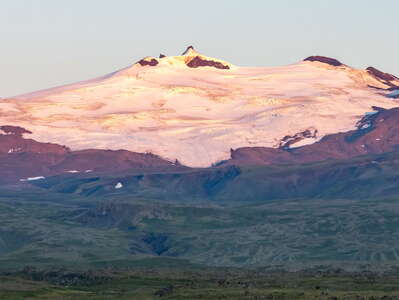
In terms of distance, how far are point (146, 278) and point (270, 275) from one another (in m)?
18.6

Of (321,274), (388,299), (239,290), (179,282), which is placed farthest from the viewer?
(321,274)

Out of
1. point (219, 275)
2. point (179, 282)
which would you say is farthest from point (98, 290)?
point (219, 275)

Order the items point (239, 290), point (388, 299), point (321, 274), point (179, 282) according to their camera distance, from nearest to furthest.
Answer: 1. point (388, 299)
2. point (239, 290)
3. point (179, 282)
4. point (321, 274)

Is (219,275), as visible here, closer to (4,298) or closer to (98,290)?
(98,290)

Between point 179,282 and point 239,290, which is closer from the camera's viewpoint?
point 239,290

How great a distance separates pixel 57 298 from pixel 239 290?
21.6 metres

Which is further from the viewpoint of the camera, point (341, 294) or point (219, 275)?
point (219, 275)

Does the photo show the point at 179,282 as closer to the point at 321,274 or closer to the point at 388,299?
the point at 321,274

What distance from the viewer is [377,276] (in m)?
188

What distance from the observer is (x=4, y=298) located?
515ft

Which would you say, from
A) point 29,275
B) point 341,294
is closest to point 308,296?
point 341,294

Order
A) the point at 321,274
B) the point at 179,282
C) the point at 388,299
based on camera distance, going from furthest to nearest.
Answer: the point at 321,274, the point at 179,282, the point at 388,299

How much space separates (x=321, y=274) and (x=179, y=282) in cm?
2319

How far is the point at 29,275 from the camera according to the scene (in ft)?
638
